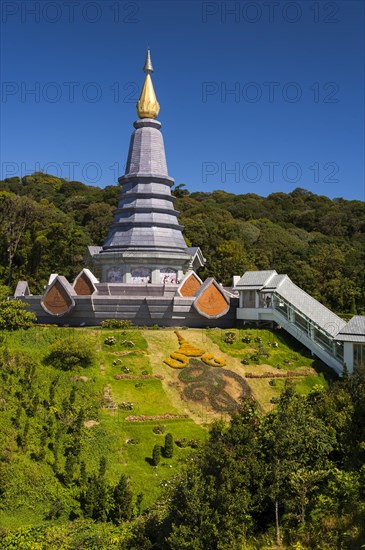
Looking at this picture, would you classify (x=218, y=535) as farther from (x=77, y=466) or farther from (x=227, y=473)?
(x=77, y=466)

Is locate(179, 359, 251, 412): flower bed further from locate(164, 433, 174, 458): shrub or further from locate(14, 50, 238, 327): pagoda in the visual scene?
locate(14, 50, 238, 327): pagoda

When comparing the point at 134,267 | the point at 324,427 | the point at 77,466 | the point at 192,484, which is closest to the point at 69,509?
the point at 77,466

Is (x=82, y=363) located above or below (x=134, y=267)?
below

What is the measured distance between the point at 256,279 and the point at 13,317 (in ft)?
49.6

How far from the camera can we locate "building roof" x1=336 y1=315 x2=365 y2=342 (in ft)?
93.4

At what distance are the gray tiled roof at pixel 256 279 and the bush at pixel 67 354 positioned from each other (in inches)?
485

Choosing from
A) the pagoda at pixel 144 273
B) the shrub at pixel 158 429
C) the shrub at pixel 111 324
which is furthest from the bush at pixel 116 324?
the shrub at pixel 158 429

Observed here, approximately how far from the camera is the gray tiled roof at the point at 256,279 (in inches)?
1347

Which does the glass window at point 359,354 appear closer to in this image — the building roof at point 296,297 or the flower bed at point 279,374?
the building roof at point 296,297

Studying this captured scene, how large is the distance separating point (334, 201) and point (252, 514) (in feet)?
320

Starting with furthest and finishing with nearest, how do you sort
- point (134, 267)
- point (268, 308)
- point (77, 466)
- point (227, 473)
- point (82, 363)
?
point (134, 267)
point (268, 308)
point (82, 363)
point (77, 466)
point (227, 473)

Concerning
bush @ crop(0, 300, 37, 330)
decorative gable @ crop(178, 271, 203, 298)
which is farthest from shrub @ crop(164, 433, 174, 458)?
decorative gable @ crop(178, 271, 203, 298)

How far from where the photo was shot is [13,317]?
29.2 metres

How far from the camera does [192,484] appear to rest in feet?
47.2
